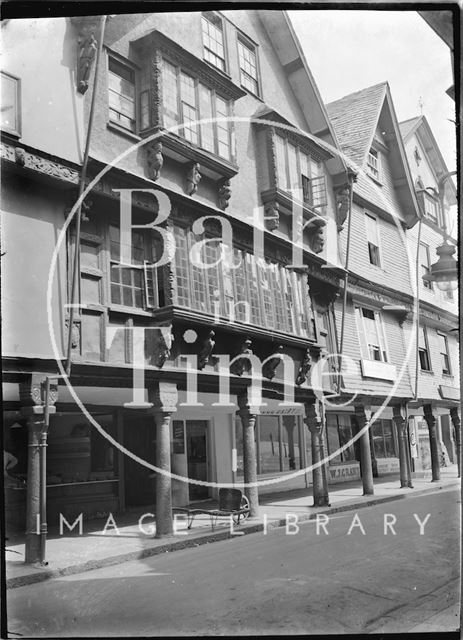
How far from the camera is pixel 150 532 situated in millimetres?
10547

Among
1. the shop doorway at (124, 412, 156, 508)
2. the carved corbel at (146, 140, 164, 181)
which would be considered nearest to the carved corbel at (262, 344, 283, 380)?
the shop doorway at (124, 412, 156, 508)

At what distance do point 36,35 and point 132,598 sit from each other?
6.18 metres

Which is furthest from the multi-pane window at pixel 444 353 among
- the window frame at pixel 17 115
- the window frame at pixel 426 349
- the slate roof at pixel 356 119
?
the window frame at pixel 17 115

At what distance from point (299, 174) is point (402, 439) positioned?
20.7 feet

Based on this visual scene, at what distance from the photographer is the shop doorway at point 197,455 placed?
1644 centimetres

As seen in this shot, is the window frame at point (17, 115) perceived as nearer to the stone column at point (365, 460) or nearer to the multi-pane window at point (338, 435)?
the stone column at point (365, 460)

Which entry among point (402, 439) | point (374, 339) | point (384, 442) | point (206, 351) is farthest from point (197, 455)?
point (374, 339)

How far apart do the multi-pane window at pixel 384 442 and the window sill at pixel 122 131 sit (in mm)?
6702

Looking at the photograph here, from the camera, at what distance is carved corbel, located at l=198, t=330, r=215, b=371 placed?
34.2 feet

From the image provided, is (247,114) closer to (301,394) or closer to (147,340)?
(147,340)

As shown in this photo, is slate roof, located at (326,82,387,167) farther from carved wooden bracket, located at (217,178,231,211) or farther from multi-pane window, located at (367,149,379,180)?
carved wooden bracket, located at (217,178,231,211)

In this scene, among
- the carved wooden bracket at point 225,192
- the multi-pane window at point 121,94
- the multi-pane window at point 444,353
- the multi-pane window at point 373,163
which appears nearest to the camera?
the multi-pane window at point 444,353

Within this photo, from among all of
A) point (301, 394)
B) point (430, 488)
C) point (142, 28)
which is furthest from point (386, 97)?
point (430, 488)

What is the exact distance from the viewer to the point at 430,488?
1169cm
